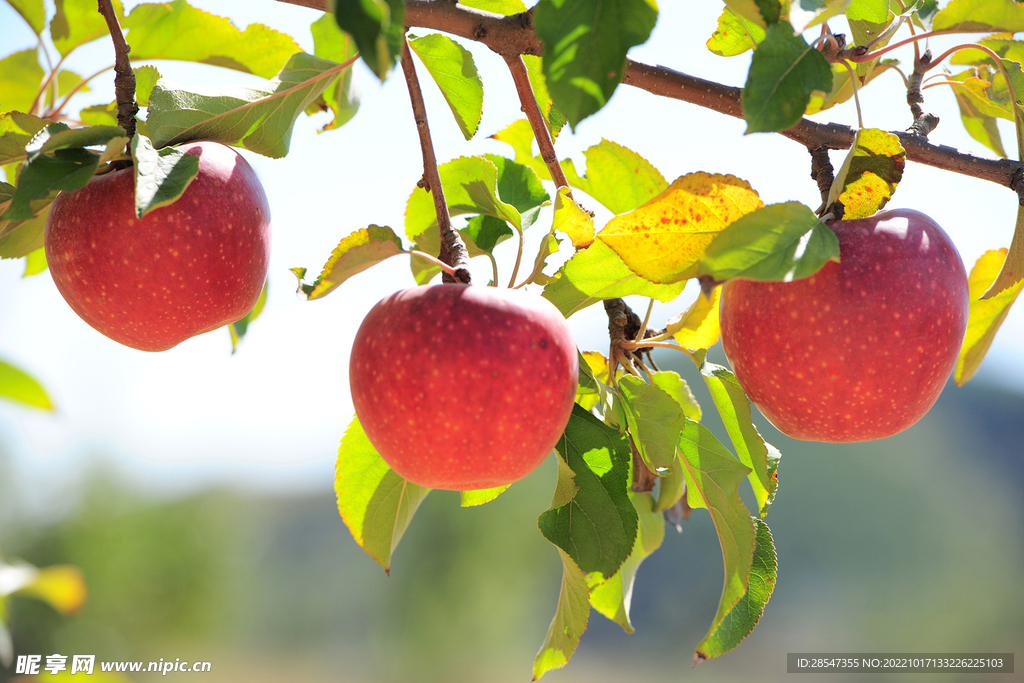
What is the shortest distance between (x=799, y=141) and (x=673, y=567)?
1217 cm

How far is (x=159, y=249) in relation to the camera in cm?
40

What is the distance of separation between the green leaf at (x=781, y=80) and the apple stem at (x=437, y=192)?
0.16 metres

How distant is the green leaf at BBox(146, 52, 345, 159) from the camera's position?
382 mm

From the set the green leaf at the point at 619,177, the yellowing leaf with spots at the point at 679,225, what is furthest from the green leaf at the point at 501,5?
the yellowing leaf with spots at the point at 679,225

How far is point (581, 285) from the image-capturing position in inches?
15.7

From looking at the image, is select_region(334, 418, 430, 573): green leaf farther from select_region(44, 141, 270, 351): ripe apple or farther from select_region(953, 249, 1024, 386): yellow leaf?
select_region(953, 249, 1024, 386): yellow leaf

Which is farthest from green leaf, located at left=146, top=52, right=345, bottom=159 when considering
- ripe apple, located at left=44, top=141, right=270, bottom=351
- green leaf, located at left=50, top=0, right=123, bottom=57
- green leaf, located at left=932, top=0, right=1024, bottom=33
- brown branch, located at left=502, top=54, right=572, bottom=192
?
green leaf, located at left=932, top=0, right=1024, bottom=33

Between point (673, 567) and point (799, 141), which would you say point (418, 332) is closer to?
point (799, 141)

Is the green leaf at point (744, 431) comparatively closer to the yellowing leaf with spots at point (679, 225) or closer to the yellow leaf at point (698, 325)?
the yellow leaf at point (698, 325)

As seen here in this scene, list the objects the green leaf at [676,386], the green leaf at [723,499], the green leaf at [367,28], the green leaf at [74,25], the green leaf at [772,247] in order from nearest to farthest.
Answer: the green leaf at [367,28]
the green leaf at [772,247]
the green leaf at [723,499]
the green leaf at [676,386]
the green leaf at [74,25]

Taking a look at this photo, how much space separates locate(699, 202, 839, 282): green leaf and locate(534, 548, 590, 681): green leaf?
0.21 meters

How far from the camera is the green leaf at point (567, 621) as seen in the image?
0.41 metres

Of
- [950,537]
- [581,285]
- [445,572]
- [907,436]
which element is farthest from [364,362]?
[950,537]

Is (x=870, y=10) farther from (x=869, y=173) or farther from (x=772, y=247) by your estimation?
(x=772, y=247)
